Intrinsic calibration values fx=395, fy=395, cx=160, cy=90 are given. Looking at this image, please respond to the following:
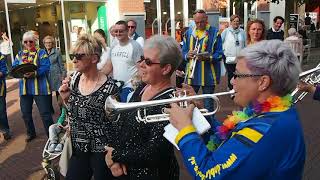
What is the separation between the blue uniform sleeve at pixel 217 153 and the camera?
1.55 metres

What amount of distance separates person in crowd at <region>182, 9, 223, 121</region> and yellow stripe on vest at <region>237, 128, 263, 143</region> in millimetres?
4175

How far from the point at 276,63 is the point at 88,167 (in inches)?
70.2

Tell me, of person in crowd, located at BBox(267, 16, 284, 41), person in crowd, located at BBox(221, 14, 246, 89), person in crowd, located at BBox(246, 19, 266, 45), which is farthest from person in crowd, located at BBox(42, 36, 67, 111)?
person in crowd, located at BBox(267, 16, 284, 41)

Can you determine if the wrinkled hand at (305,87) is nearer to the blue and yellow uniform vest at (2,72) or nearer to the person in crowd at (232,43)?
the blue and yellow uniform vest at (2,72)

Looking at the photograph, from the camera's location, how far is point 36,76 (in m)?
6.07

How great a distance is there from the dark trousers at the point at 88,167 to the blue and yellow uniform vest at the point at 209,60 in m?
3.14

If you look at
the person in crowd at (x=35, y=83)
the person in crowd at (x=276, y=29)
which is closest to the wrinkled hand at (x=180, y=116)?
the person in crowd at (x=35, y=83)

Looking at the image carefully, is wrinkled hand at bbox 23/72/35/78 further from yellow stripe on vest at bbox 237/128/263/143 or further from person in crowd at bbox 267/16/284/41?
person in crowd at bbox 267/16/284/41

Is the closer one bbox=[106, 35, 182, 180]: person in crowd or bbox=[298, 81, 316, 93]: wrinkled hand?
bbox=[106, 35, 182, 180]: person in crowd

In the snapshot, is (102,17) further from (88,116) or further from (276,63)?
(276,63)

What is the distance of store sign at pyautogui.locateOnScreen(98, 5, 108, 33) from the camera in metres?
15.5

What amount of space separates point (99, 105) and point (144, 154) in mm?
773

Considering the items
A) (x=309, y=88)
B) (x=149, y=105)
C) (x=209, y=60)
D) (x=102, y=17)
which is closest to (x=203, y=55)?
(x=209, y=60)

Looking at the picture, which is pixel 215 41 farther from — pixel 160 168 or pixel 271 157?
pixel 271 157
